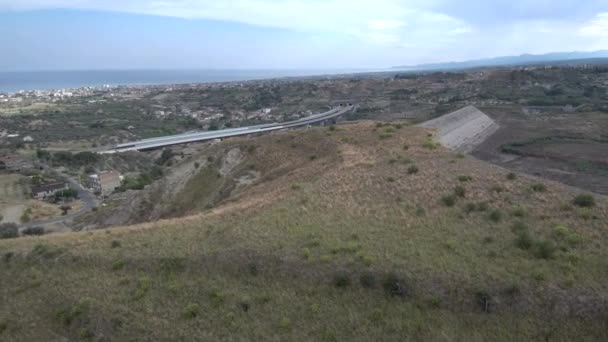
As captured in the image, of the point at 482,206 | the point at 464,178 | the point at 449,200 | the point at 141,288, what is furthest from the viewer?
the point at 464,178

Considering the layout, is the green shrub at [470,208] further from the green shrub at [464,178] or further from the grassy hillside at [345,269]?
the green shrub at [464,178]

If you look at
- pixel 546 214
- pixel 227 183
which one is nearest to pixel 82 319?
pixel 546 214

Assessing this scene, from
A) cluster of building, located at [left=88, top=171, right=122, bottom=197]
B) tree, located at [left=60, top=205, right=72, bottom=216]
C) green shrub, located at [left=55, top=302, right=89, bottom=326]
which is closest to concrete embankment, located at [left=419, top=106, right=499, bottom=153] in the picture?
green shrub, located at [left=55, top=302, right=89, bottom=326]

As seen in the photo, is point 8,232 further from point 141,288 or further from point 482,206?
point 482,206

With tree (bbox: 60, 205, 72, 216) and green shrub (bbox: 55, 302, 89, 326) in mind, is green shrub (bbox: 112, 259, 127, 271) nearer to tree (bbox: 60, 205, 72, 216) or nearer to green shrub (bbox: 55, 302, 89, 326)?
green shrub (bbox: 55, 302, 89, 326)

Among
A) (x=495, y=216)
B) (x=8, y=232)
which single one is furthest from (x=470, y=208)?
(x=8, y=232)

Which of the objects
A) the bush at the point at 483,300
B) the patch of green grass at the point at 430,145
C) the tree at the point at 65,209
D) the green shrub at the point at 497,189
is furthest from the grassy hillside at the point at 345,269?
the tree at the point at 65,209

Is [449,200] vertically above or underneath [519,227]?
above

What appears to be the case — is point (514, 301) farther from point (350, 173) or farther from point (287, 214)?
point (350, 173)
